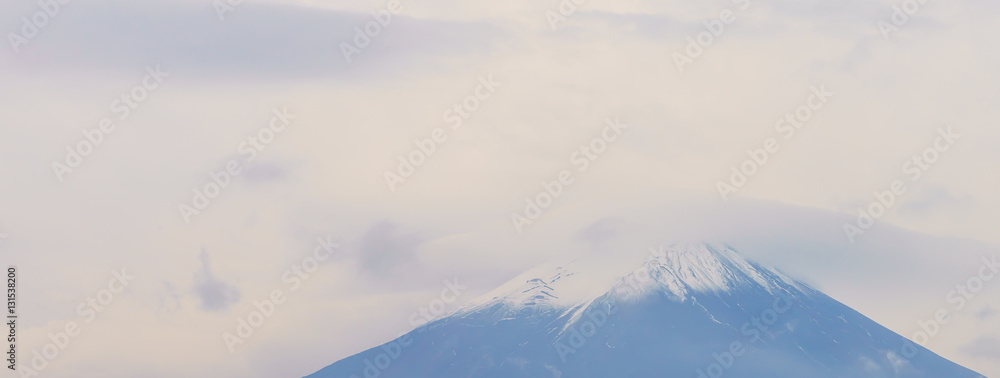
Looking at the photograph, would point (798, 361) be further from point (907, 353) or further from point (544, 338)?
point (544, 338)

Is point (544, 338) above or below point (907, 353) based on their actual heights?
above

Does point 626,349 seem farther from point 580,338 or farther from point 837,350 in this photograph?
point 837,350

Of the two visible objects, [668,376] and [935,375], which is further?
[935,375]

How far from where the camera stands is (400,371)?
190625 mm

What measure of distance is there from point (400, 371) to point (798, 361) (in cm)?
6661

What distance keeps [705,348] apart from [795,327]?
18.3m

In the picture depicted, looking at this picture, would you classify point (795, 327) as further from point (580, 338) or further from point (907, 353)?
point (580, 338)

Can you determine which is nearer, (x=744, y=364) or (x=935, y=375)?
(x=744, y=364)

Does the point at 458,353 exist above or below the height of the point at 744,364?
above

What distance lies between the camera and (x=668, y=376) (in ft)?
590

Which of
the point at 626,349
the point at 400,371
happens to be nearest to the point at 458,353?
the point at 400,371

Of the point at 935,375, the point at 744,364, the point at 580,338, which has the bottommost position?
the point at 935,375

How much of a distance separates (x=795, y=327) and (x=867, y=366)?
14347 millimetres

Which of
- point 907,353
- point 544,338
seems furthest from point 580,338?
point 907,353
